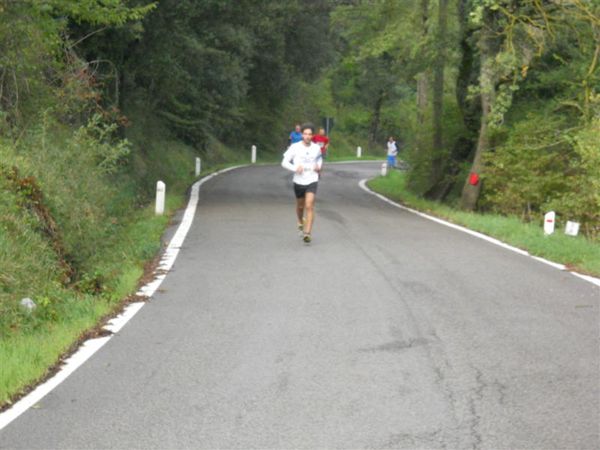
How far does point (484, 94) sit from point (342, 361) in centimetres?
1517

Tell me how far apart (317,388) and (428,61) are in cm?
1787

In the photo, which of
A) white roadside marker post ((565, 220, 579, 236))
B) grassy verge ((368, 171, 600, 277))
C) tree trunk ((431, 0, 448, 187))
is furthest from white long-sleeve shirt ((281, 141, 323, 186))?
tree trunk ((431, 0, 448, 187))

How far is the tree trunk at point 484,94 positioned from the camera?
792 inches

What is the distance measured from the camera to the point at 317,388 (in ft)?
21.5

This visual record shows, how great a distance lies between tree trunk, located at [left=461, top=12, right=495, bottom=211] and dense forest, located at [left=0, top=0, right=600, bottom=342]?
49 millimetres

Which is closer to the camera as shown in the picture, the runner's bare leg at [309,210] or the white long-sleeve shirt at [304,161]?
the runner's bare leg at [309,210]

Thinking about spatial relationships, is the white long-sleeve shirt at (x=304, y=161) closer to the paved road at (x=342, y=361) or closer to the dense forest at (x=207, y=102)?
the paved road at (x=342, y=361)

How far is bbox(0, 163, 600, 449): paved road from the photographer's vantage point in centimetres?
567

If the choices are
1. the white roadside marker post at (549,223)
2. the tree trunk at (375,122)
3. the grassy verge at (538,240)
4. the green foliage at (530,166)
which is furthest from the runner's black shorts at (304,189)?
the tree trunk at (375,122)

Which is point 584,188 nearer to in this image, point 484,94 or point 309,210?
point 484,94

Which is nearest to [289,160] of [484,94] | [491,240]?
[491,240]

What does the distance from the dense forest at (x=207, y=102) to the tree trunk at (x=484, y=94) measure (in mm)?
49

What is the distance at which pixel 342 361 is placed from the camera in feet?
24.0

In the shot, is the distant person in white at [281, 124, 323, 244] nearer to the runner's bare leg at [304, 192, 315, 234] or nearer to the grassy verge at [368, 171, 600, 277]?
the runner's bare leg at [304, 192, 315, 234]
